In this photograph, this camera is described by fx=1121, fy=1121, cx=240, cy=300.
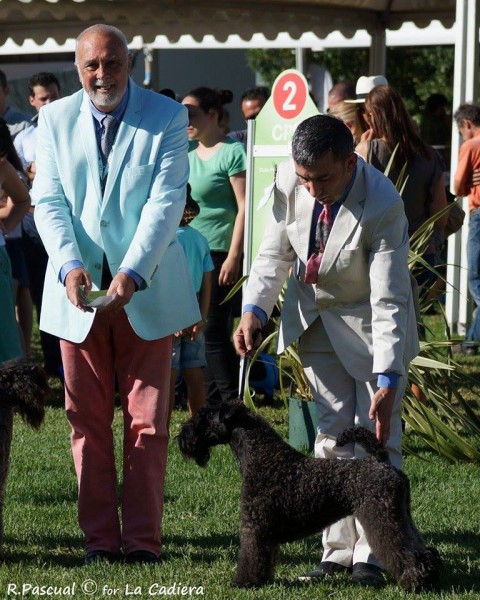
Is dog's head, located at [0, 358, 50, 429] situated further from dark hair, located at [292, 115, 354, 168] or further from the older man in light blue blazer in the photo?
dark hair, located at [292, 115, 354, 168]

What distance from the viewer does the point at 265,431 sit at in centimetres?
462

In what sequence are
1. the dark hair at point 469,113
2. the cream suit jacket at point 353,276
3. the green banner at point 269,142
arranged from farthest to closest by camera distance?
the dark hair at point 469,113, the green banner at point 269,142, the cream suit jacket at point 353,276

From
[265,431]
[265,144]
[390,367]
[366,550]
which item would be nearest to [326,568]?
[366,550]

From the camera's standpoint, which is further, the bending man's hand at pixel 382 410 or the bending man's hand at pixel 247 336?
the bending man's hand at pixel 247 336

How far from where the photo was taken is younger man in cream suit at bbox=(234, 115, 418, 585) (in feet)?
14.3

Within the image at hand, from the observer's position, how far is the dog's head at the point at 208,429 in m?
4.61

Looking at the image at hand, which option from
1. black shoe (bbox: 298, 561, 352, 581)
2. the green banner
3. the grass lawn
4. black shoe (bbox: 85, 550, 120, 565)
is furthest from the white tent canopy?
black shoe (bbox: 298, 561, 352, 581)

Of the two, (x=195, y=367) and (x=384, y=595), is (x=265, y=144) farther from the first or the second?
(x=384, y=595)

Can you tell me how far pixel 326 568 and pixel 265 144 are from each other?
3.72 metres

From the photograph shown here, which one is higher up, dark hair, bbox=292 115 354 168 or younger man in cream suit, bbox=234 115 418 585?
dark hair, bbox=292 115 354 168

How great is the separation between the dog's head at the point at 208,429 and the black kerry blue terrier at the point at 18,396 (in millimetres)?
743

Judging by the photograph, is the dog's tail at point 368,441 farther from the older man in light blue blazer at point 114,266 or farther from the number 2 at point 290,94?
the number 2 at point 290,94

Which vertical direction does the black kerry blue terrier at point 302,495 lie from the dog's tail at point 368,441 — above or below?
below

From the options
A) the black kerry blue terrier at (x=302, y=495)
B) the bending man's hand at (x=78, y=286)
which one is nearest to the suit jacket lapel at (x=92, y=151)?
the bending man's hand at (x=78, y=286)
